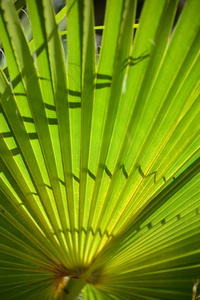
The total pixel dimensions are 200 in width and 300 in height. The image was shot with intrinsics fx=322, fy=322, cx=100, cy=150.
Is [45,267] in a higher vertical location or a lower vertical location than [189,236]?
lower

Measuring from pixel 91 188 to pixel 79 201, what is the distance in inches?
2.7

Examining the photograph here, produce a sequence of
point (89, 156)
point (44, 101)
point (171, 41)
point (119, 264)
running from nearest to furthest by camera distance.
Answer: point (171, 41), point (44, 101), point (89, 156), point (119, 264)

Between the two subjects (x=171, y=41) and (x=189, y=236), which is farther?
(x=189, y=236)

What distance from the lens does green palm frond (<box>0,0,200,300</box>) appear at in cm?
76

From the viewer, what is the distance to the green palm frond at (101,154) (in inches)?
30.0

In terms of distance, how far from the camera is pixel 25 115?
37.0 inches

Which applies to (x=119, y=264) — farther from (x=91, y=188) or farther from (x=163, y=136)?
(x=163, y=136)

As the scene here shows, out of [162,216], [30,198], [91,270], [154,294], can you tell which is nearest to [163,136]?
[162,216]

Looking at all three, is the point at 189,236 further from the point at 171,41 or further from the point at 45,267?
the point at 171,41

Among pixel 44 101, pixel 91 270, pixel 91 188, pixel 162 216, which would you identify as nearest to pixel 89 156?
pixel 91 188

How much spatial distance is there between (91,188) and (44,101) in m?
0.33

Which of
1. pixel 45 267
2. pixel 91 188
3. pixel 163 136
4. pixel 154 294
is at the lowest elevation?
pixel 45 267

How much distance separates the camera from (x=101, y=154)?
3.23ft

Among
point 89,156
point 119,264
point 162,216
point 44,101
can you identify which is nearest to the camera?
point 44,101
